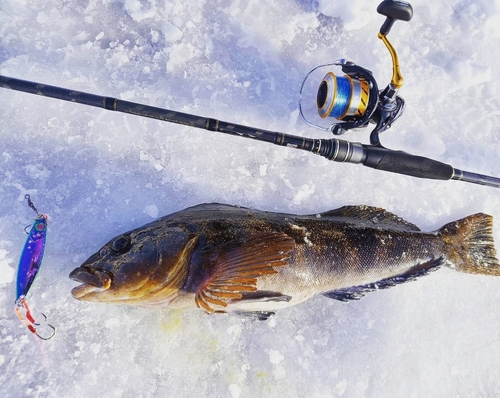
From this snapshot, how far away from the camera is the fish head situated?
2287 millimetres

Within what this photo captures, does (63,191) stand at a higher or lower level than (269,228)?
lower

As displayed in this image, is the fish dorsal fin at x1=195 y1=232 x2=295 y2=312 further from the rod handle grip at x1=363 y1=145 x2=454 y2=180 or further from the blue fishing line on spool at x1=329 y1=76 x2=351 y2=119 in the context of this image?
the blue fishing line on spool at x1=329 y1=76 x2=351 y2=119

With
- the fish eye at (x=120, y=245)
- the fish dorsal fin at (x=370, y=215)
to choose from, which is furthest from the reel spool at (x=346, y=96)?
the fish eye at (x=120, y=245)

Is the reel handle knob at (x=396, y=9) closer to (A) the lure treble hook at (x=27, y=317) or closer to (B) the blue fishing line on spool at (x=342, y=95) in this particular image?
(B) the blue fishing line on spool at (x=342, y=95)

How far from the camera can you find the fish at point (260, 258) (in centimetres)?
233

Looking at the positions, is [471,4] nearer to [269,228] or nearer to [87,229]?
[269,228]

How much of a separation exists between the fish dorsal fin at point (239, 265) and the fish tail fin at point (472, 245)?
1.60m

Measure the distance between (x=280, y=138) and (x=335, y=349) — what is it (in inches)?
75.5

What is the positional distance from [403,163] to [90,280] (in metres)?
2.28

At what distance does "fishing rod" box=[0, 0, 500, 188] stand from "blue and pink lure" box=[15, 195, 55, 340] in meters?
1.06

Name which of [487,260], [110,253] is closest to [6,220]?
[110,253]

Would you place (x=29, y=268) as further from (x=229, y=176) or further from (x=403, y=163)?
(x=403, y=163)

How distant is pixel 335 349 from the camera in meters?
3.37

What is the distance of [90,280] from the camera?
2.26 m
